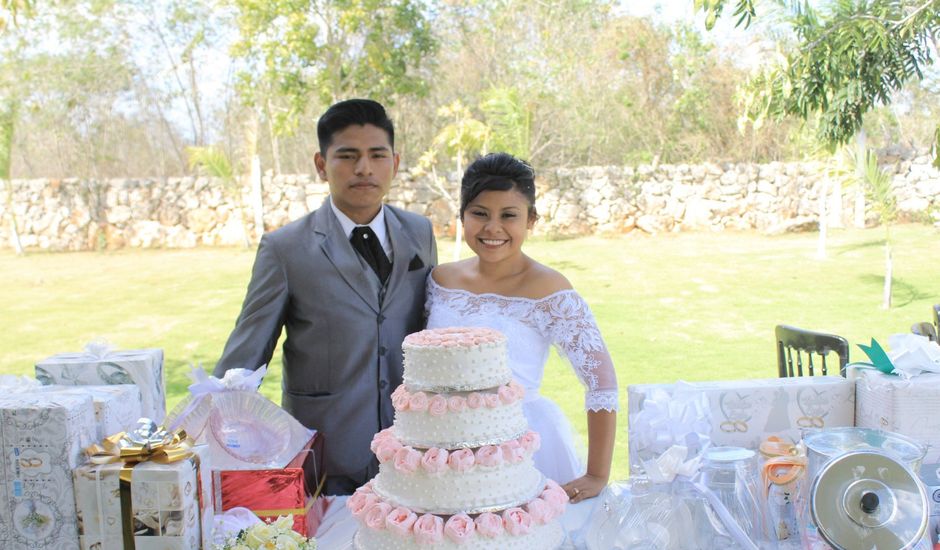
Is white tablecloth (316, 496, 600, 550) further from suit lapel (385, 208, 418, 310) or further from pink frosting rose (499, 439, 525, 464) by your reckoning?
suit lapel (385, 208, 418, 310)

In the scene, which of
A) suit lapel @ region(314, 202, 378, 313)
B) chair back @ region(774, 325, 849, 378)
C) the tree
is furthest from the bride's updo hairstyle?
the tree

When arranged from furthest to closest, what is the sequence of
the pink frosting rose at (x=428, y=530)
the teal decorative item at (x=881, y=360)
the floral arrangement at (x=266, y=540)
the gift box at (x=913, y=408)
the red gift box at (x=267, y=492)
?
1. the teal decorative item at (x=881, y=360)
2. the gift box at (x=913, y=408)
3. the red gift box at (x=267, y=492)
4. the floral arrangement at (x=266, y=540)
5. the pink frosting rose at (x=428, y=530)

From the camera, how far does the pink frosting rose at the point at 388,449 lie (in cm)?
174

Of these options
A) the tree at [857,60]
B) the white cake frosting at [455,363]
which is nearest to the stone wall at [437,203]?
the tree at [857,60]

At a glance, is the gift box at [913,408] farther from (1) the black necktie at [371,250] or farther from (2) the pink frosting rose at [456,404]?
(1) the black necktie at [371,250]

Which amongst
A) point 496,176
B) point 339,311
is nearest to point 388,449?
point 339,311

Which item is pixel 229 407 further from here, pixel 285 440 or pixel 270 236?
pixel 270 236

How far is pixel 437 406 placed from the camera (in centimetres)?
170

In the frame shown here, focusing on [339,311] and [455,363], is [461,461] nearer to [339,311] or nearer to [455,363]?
[455,363]

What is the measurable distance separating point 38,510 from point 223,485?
0.41 meters

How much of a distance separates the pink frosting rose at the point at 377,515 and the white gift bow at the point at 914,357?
1595 mm

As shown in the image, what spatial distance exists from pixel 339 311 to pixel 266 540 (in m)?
0.95

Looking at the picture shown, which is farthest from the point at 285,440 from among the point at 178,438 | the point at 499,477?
the point at 499,477

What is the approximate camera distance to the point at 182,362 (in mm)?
8695
